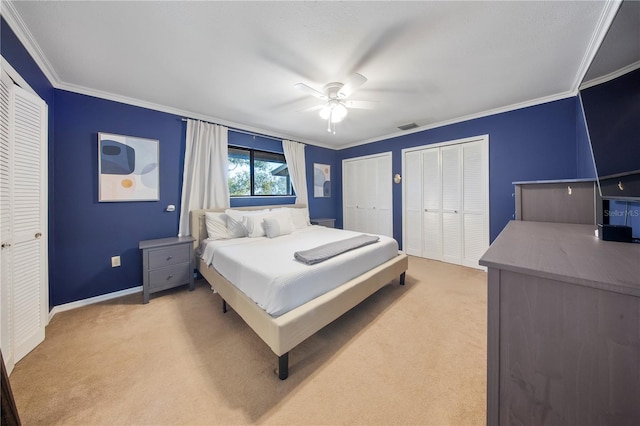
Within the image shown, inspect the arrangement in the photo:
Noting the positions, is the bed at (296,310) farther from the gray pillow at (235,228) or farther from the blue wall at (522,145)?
the blue wall at (522,145)

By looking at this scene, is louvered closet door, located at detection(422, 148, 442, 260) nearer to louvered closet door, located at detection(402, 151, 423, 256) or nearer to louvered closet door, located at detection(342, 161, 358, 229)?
louvered closet door, located at detection(402, 151, 423, 256)

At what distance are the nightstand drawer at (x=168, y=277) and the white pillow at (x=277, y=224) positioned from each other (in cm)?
109

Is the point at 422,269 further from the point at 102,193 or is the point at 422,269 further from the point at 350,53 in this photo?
the point at 102,193

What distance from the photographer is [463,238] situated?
365cm

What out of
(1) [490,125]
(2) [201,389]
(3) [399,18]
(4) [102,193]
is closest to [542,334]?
(2) [201,389]

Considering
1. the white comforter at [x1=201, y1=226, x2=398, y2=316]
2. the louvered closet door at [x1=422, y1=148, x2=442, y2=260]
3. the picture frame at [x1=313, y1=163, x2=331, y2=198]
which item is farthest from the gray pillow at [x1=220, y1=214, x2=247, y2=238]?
the louvered closet door at [x1=422, y1=148, x2=442, y2=260]

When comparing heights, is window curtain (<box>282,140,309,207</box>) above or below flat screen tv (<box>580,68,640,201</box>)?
above

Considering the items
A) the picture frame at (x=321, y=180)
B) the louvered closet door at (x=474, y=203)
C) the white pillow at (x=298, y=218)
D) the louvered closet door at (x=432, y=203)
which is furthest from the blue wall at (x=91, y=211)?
the louvered closet door at (x=474, y=203)

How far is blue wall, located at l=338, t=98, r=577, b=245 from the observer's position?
2783 millimetres

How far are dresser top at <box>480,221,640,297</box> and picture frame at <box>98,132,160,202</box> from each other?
353 centimetres

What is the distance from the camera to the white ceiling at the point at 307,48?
148cm

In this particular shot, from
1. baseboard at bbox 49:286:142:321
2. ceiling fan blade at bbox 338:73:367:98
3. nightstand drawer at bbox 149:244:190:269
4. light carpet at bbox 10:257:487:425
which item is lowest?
light carpet at bbox 10:257:487:425

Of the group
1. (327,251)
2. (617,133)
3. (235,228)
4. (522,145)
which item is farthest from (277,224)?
(522,145)

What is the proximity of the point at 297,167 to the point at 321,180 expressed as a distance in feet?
2.76
